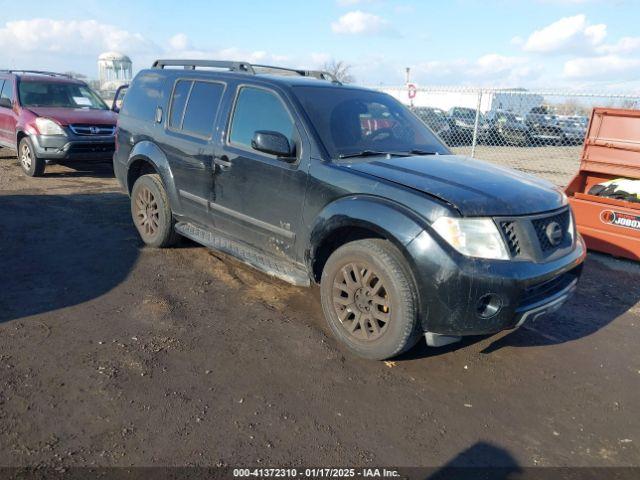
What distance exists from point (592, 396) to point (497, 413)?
76cm

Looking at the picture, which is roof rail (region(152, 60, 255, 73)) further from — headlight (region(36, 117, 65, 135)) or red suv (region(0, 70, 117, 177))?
headlight (region(36, 117, 65, 135))

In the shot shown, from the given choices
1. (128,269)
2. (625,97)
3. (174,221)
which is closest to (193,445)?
(128,269)

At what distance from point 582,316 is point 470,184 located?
6.72 feet

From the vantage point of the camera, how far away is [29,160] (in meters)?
9.29

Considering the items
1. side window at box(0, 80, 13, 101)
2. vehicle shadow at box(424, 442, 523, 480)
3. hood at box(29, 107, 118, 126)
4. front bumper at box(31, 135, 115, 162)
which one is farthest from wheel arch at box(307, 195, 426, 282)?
side window at box(0, 80, 13, 101)

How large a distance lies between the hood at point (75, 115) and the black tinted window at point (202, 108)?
207 inches

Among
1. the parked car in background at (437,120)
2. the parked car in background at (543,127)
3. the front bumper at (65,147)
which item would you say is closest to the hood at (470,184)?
the front bumper at (65,147)

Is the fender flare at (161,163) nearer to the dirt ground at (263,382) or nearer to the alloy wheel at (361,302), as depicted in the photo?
the dirt ground at (263,382)

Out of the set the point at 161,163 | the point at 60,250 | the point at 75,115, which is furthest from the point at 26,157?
the point at 161,163

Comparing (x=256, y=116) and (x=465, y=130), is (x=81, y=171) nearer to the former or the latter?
(x=256, y=116)

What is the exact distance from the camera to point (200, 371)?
130 inches

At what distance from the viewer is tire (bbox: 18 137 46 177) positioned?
29.8 feet

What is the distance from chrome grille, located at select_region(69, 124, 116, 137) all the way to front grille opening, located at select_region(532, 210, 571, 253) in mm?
8289

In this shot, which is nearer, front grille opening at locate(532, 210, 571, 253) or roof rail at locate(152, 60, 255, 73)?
front grille opening at locate(532, 210, 571, 253)
